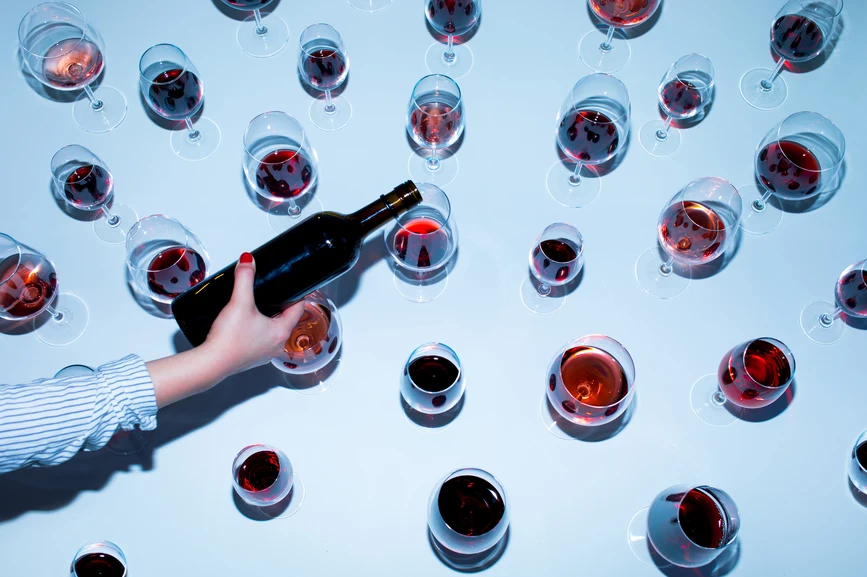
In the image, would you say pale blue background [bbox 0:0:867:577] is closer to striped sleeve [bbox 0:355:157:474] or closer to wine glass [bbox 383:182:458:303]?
wine glass [bbox 383:182:458:303]

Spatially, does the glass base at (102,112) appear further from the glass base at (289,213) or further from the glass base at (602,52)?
the glass base at (602,52)

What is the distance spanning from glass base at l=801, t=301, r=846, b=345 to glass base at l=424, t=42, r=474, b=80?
3.59ft

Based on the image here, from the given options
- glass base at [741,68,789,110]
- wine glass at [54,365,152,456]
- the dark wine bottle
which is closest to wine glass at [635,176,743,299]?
glass base at [741,68,789,110]

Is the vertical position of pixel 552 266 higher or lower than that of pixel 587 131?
lower

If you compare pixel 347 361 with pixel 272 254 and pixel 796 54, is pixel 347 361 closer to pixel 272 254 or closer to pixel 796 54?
pixel 272 254

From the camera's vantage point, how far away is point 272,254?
1.49 metres

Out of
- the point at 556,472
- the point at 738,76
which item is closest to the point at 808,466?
the point at 556,472

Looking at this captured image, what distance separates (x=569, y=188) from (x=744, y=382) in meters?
0.64

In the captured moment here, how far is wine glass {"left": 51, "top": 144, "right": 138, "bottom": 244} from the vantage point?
5.76 ft

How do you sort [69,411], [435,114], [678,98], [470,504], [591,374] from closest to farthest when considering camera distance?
[69,411] → [470,504] → [591,374] → [435,114] → [678,98]

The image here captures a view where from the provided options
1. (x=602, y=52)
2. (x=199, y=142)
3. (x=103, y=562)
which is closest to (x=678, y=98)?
(x=602, y=52)

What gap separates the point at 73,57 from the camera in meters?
1.85

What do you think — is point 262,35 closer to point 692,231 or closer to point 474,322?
point 474,322

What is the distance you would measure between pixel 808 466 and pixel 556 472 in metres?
0.60
